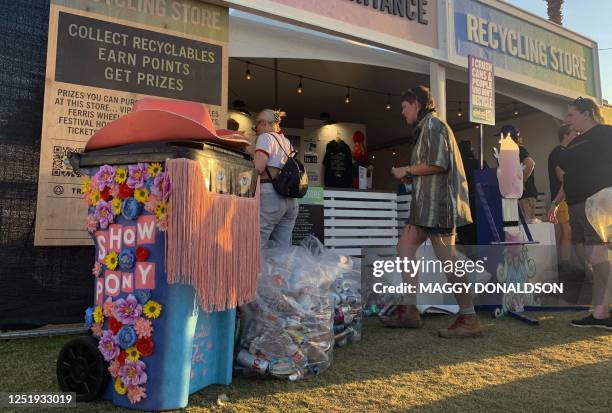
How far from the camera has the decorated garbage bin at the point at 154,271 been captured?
1.74m

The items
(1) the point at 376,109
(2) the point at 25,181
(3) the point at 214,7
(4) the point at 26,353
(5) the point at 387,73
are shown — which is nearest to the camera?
(4) the point at 26,353

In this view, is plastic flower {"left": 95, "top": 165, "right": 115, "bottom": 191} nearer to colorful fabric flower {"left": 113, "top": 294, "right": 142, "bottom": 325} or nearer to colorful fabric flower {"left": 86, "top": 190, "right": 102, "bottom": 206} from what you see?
colorful fabric flower {"left": 86, "top": 190, "right": 102, "bottom": 206}

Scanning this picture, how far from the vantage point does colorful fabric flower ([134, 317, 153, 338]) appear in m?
1.73

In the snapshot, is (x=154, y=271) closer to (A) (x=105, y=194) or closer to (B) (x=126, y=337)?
(B) (x=126, y=337)

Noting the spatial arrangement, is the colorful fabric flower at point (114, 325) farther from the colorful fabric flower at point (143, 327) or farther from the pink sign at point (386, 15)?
the pink sign at point (386, 15)

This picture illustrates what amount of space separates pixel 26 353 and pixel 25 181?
131 centimetres

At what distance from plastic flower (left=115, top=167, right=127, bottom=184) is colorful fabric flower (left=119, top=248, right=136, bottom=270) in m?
0.30

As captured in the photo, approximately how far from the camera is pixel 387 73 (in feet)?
25.6

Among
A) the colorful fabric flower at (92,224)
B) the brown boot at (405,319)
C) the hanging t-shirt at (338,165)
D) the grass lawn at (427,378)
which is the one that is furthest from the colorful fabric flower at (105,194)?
the hanging t-shirt at (338,165)

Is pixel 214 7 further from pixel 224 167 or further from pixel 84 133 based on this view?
pixel 224 167

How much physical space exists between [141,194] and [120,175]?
0.15 m

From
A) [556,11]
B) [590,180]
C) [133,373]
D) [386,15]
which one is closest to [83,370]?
[133,373]

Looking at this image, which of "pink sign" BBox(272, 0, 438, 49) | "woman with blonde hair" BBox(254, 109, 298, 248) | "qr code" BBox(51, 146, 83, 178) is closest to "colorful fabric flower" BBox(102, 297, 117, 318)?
"woman with blonde hair" BBox(254, 109, 298, 248)

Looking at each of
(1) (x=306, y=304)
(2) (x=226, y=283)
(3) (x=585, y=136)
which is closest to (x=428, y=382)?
(1) (x=306, y=304)
